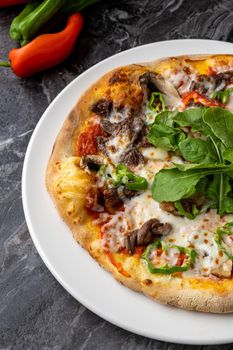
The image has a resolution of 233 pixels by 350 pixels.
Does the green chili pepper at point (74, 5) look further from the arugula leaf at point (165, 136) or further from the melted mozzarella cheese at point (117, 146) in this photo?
the arugula leaf at point (165, 136)

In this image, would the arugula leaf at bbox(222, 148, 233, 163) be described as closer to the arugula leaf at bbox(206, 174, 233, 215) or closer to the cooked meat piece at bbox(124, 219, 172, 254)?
the arugula leaf at bbox(206, 174, 233, 215)

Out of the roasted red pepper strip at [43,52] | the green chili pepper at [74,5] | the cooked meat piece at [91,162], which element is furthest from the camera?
the green chili pepper at [74,5]

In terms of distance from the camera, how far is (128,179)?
13.0 feet

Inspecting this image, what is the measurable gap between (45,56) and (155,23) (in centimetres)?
109

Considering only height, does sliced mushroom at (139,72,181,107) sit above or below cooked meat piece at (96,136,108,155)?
above

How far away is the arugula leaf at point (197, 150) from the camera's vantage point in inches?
149

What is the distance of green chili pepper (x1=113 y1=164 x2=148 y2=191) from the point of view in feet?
12.8

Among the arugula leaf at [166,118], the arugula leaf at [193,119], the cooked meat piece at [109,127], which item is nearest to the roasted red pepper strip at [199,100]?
the arugula leaf at [166,118]

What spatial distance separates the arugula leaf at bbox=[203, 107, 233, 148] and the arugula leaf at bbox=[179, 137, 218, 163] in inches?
4.5

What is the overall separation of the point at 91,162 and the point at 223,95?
1060 mm

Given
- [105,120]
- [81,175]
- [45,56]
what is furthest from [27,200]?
[45,56]

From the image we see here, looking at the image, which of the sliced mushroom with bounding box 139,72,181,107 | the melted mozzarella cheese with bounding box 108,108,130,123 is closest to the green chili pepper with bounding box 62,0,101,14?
the sliced mushroom with bounding box 139,72,181,107

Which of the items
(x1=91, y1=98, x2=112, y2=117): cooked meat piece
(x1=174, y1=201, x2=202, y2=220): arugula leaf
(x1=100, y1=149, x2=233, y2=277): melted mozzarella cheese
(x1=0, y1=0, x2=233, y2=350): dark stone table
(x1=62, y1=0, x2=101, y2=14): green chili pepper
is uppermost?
(x1=91, y1=98, x2=112, y2=117): cooked meat piece

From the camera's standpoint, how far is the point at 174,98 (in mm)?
4348
